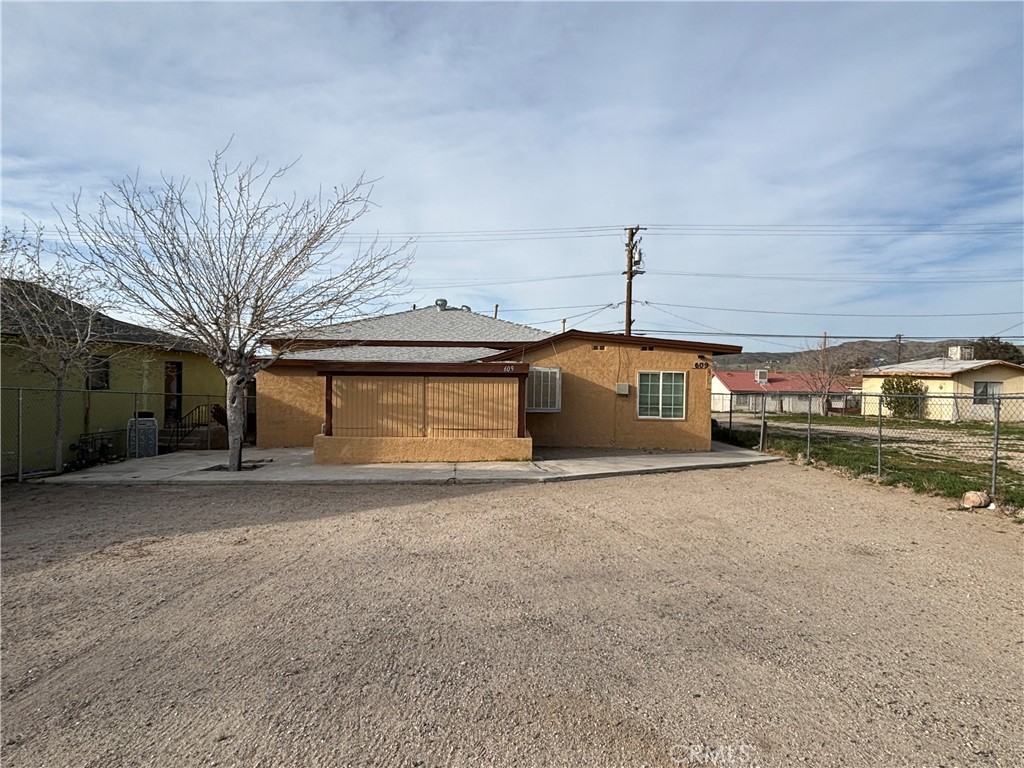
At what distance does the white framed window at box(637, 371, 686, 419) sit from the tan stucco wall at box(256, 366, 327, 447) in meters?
8.34

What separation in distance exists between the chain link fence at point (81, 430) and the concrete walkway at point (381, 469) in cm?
81

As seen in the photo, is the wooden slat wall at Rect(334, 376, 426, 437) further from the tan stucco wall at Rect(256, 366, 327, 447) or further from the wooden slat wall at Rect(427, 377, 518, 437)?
the tan stucco wall at Rect(256, 366, 327, 447)

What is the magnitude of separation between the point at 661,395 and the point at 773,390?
37.4m

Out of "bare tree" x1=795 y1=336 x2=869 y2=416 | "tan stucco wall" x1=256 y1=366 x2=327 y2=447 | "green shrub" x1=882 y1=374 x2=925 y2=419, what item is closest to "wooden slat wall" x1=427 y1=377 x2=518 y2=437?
"tan stucco wall" x1=256 y1=366 x2=327 y2=447

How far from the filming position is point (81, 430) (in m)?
13.6

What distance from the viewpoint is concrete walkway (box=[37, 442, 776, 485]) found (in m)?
9.79

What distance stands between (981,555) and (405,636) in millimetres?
5849

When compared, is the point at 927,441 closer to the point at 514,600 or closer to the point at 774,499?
the point at 774,499

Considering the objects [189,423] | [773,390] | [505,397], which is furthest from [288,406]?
[773,390]

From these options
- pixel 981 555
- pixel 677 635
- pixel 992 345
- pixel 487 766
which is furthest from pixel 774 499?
pixel 992 345

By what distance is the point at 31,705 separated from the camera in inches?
111

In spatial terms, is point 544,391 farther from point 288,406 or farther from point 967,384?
point 967,384

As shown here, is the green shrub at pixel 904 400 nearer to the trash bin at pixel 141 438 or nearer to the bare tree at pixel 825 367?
the bare tree at pixel 825 367

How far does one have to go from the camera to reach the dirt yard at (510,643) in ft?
8.32
